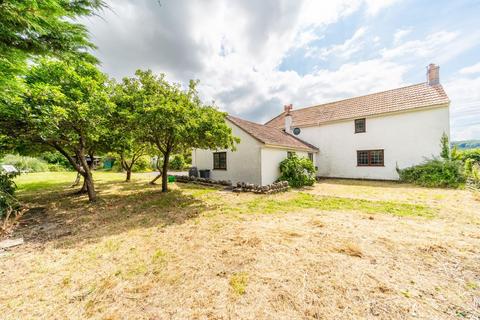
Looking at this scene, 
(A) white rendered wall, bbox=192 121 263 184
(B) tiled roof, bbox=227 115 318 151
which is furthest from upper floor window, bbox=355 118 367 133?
(A) white rendered wall, bbox=192 121 263 184

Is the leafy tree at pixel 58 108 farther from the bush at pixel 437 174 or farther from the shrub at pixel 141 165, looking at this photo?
the bush at pixel 437 174

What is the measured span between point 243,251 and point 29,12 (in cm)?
626

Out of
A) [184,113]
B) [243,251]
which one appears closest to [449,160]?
[243,251]

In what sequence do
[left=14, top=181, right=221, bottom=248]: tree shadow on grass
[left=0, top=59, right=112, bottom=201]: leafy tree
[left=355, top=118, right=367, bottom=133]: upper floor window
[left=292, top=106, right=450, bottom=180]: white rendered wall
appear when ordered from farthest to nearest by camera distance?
[left=355, top=118, right=367, bottom=133]: upper floor window < [left=292, top=106, right=450, bottom=180]: white rendered wall < [left=0, top=59, right=112, bottom=201]: leafy tree < [left=14, top=181, right=221, bottom=248]: tree shadow on grass

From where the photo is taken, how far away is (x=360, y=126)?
16062 millimetres

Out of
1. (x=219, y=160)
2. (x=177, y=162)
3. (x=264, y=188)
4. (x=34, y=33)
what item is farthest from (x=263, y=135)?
(x=177, y=162)

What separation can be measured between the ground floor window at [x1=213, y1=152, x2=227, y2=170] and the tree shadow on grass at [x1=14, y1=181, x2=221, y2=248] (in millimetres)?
4626

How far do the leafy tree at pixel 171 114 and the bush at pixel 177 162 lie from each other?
16181 millimetres

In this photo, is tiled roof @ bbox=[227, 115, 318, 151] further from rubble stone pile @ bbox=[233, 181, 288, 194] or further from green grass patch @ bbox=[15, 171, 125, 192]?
green grass patch @ bbox=[15, 171, 125, 192]

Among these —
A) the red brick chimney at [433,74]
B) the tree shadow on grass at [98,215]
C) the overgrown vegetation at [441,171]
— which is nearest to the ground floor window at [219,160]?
the tree shadow on grass at [98,215]

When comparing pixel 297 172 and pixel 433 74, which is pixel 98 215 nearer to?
pixel 297 172

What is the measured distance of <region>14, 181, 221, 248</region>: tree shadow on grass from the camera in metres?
5.18

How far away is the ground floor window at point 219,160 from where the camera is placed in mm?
14048

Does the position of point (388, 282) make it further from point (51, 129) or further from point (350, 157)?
point (350, 157)
